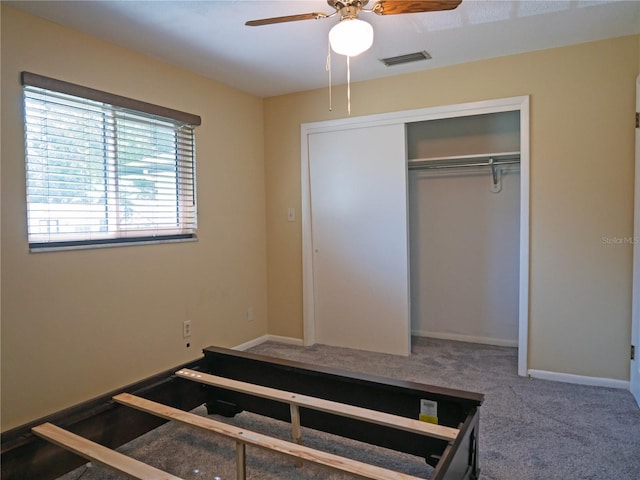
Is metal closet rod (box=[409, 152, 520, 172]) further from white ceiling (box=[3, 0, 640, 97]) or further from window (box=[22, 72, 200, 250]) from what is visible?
window (box=[22, 72, 200, 250])

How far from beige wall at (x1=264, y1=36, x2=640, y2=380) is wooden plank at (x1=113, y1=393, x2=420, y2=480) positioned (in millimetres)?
2120

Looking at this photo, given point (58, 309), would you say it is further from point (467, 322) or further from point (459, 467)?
point (467, 322)

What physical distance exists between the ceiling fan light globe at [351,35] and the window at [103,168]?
5.22 ft

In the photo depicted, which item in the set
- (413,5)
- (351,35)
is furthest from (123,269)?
(413,5)

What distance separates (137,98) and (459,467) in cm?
288

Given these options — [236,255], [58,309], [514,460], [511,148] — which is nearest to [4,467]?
[58,309]

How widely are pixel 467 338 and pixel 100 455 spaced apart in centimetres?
338

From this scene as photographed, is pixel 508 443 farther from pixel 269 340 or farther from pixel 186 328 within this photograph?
pixel 269 340

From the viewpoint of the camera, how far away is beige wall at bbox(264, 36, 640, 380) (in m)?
2.87

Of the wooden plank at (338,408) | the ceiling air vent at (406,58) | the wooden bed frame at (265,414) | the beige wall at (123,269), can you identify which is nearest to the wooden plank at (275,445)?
the wooden bed frame at (265,414)

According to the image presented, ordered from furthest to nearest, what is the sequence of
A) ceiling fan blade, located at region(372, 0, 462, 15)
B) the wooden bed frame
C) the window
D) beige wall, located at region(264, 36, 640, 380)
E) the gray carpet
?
beige wall, located at region(264, 36, 640, 380) < the window < the gray carpet < ceiling fan blade, located at region(372, 0, 462, 15) < the wooden bed frame

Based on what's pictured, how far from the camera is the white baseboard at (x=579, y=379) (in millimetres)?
2918

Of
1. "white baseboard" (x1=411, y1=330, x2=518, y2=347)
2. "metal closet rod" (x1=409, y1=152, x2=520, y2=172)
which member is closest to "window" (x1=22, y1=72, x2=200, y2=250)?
"metal closet rod" (x1=409, y1=152, x2=520, y2=172)

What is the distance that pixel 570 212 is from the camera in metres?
3.02
